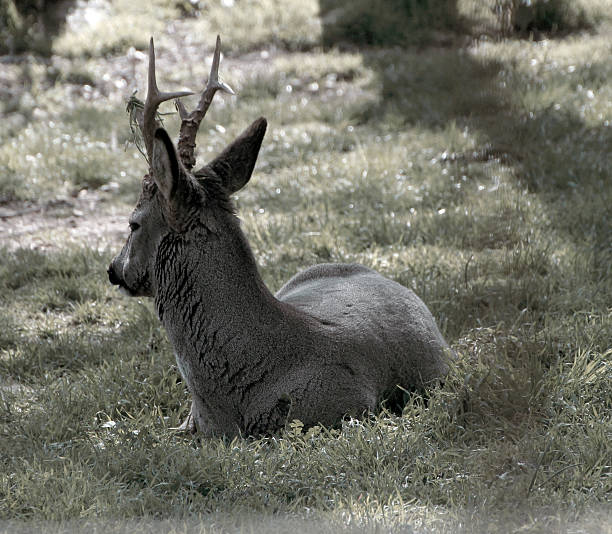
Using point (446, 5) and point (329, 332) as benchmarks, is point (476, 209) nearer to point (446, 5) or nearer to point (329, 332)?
point (446, 5)

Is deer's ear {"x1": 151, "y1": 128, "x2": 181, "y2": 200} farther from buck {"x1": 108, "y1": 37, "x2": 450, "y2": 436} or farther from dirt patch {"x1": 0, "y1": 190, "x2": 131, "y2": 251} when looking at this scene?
dirt patch {"x1": 0, "y1": 190, "x2": 131, "y2": 251}

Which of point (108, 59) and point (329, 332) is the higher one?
point (108, 59)

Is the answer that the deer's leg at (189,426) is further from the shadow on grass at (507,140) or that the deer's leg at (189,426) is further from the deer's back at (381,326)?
the shadow on grass at (507,140)

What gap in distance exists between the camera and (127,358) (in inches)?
219

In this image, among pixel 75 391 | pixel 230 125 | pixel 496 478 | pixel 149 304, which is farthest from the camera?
pixel 230 125

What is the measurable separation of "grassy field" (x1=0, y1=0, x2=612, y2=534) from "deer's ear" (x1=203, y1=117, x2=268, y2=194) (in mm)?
1335

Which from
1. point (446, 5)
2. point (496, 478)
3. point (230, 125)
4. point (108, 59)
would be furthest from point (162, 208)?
point (108, 59)

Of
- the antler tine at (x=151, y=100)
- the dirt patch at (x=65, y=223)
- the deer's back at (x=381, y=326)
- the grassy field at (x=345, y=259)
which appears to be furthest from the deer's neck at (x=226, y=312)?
the dirt patch at (x=65, y=223)

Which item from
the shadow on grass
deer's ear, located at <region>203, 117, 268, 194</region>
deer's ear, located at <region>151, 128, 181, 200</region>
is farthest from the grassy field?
deer's ear, located at <region>203, 117, 268, 194</region>

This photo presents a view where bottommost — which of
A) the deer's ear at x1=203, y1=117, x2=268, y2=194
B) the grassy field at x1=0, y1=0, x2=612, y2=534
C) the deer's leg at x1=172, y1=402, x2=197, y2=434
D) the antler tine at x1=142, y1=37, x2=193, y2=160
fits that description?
the deer's leg at x1=172, y1=402, x2=197, y2=434

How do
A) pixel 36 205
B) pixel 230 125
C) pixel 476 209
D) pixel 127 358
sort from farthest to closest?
1. pixel 230 125
2. pixel 36 205
3. pixel 476 209
4. pixel 127 358

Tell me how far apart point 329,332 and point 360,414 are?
44cm

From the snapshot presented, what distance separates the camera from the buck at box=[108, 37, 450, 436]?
4086mm

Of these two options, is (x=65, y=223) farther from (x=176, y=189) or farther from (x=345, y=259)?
(x=176, y=189)
